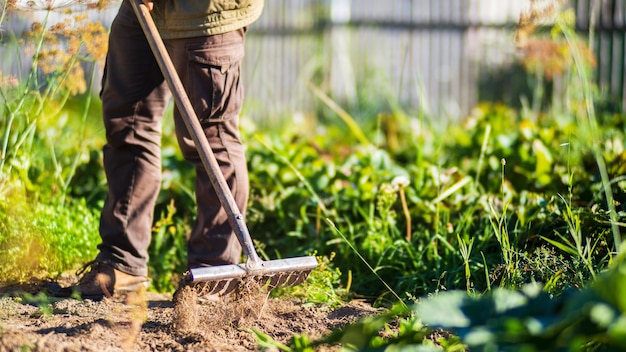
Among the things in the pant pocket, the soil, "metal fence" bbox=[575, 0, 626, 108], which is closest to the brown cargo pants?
the pant pocket

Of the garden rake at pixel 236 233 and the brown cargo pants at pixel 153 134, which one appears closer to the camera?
the garden rake at pixel 236 233

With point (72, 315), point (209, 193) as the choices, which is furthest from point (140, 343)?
point (209, 193)

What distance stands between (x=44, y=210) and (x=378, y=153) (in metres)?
1.65

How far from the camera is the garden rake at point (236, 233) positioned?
249 cm

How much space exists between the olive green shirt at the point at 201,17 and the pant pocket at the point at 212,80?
64 mm

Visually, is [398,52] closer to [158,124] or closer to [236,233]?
[158,124]

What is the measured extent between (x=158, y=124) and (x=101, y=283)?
64 cm

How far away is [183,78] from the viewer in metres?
2.91

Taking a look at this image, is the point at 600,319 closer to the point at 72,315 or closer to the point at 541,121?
the point at 72,315

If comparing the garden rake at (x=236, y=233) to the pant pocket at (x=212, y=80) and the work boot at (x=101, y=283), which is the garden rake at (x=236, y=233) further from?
the work boot at (x=101, y=283)

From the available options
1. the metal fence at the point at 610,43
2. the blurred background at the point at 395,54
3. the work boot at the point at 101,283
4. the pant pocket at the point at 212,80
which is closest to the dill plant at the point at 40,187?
the work boot at the point at 101,283

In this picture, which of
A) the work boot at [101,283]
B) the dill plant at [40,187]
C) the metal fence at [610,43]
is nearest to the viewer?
the work boot at [101,283]

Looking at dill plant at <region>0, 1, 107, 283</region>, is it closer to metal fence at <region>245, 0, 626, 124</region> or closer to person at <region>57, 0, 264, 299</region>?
person at <region>57, 0, 264, 299</region>

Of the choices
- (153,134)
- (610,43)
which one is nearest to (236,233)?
(153,134)
